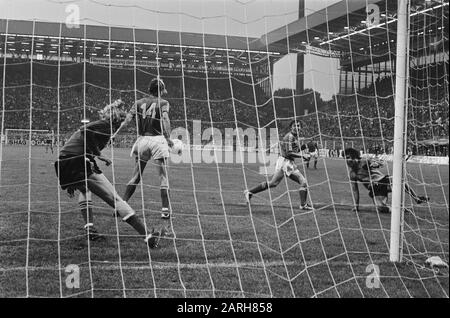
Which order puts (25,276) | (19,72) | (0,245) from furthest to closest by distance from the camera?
(19,72)
(0,245)
(25,276)

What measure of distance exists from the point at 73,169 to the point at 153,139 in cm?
168

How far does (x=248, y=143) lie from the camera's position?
26.8 metres

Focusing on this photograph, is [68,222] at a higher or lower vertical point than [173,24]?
lower

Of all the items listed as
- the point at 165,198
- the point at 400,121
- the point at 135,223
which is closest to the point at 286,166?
the point at 165,198

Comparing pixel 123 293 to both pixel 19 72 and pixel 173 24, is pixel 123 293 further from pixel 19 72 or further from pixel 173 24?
pixel 19 72

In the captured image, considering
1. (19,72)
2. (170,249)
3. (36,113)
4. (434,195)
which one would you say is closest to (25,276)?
(170,249)

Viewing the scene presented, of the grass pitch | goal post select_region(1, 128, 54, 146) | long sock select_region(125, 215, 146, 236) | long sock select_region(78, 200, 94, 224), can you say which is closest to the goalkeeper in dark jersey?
the grass pitch

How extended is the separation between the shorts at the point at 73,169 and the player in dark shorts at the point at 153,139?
124cm

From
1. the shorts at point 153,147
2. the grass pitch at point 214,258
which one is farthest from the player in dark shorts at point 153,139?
the grass pitch at point 214,258

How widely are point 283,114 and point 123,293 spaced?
1044 inches

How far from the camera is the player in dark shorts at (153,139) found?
5.95m

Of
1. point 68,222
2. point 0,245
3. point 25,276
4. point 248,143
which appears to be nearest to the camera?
point 25,276

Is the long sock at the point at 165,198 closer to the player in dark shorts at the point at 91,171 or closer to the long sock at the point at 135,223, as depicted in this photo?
the player in dark shorts at the point at 91,171

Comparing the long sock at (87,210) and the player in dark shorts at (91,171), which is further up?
the player in dark shorts at (91,171)
